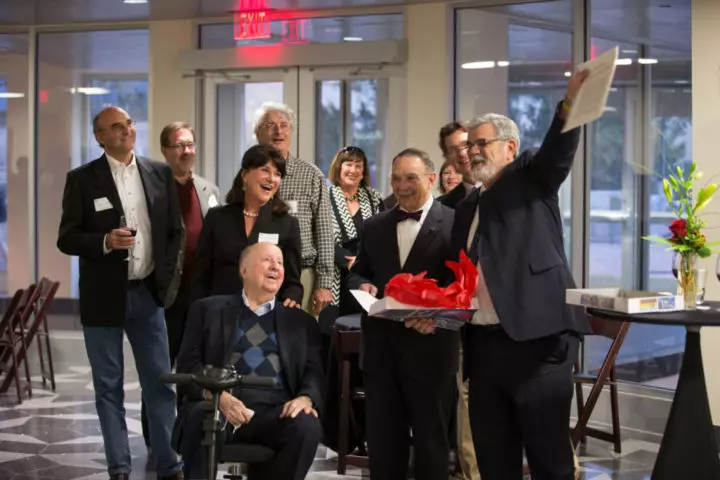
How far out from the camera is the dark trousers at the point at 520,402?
3766 millimetres

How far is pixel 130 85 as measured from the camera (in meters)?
11.2

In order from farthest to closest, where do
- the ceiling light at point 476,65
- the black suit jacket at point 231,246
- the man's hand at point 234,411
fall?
the ceiling light at point 476,65, the black suit jacket at point 231,246, the man's hand at point 234,411

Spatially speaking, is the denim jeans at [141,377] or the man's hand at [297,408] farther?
the denim jeans at [141,377]

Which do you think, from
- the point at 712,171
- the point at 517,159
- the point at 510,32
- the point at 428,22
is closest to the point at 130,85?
the point at 428,22

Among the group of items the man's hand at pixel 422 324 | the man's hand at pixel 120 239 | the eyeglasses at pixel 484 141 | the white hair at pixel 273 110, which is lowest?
Result: the man's hand at pixel 422 324

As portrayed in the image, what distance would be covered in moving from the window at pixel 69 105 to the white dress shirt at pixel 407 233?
6.82 m

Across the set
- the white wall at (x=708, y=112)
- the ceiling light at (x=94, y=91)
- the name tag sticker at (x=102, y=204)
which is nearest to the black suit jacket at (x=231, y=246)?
the name tag sticker at (x=102, y=204)

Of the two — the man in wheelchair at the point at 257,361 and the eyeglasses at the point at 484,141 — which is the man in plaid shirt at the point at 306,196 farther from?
the eyeglasses at the point at 484,141

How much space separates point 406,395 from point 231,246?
121 centimetres

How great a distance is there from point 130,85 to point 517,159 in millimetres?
7987

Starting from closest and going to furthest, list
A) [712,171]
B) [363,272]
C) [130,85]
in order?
[363,272] < [712,171] < [130,85]

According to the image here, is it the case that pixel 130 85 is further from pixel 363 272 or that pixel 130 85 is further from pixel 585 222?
pixel 363 272

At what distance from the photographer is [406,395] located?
468 centimetres

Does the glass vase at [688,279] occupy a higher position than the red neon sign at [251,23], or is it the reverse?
the red neon sign at [251,23]
